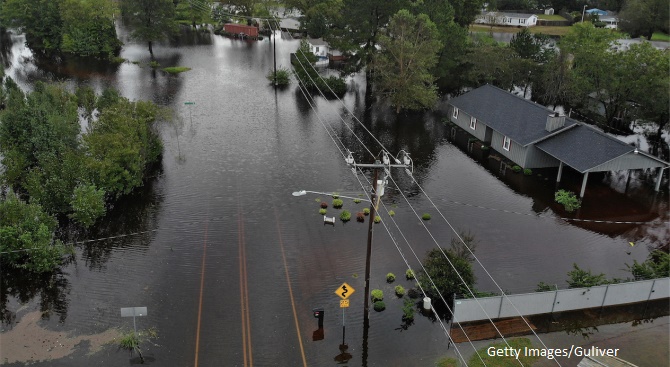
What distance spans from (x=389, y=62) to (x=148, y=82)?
28.6 metres

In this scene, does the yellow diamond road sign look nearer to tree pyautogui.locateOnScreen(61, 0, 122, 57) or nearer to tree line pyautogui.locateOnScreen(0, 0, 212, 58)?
tree line pyautogui.locateOnScreen(0, 0, 212, 58)

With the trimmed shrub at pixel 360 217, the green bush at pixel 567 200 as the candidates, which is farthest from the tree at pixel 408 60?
the trimmed shrub at pixel 360 217

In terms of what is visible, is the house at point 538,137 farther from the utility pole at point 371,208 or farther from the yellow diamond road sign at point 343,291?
the yellow diamond road sign at point 343,291

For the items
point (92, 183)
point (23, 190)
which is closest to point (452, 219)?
point (92, 183)

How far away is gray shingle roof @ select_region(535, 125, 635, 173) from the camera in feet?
120

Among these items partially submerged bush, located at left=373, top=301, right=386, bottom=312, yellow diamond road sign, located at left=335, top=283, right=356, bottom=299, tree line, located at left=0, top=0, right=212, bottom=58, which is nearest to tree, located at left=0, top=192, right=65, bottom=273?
yellow diamond road sign, located at left=335, top=283, right=356, bottom=299

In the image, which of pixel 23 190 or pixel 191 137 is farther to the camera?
pixel 191 137

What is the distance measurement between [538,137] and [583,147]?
3.57 m

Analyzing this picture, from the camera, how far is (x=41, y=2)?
76625 mm

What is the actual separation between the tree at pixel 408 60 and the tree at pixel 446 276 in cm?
2578

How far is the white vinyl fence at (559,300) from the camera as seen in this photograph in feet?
81.3

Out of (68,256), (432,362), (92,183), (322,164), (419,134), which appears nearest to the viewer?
(432,362)

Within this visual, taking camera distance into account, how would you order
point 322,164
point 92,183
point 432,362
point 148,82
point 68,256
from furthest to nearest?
point 148,82 → point 322,164 → point 92,183 → point 68,256 → point 432,362

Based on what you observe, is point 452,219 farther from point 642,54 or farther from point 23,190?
point 23,190
